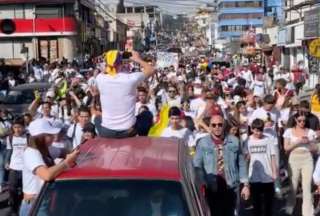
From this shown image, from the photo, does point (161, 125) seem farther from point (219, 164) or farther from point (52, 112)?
point (52, 112)

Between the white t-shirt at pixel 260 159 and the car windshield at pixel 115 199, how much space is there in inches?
224

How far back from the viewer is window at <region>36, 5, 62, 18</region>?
7559 centimetres

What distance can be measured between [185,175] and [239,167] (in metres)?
4.15

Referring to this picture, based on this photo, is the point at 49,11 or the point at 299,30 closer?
the point at 299,30

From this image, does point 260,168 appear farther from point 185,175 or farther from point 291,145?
point 185,175

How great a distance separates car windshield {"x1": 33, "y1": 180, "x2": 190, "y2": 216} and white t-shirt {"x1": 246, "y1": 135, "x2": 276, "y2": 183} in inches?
224

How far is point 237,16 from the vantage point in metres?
165

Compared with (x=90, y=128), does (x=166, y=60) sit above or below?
above

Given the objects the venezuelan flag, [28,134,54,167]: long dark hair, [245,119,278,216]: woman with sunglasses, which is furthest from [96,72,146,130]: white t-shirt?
[245,119,278,216]: woman with sunglasses

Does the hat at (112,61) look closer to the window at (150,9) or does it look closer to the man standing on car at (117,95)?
the man standing on car at (117,95)

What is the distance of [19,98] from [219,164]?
15881mm

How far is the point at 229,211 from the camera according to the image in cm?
959

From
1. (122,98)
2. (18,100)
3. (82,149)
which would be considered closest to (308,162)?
(122,98)

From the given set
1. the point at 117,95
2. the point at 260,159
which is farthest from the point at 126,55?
the point at 260,159
